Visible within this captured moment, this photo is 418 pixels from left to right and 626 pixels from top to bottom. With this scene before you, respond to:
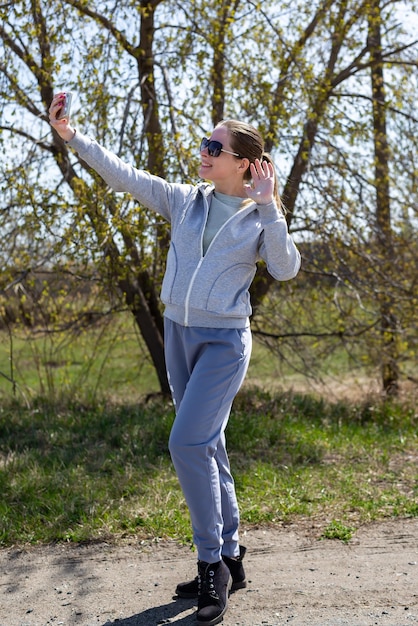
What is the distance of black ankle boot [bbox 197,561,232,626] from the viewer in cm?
319

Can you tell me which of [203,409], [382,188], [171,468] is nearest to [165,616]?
[203,409]

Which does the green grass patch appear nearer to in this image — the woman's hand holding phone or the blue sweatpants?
the blue sweatpants

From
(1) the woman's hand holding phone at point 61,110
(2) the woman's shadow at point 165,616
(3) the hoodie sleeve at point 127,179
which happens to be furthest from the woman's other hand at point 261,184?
(2) the woman's shadow at point 165,616

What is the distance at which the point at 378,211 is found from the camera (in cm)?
763

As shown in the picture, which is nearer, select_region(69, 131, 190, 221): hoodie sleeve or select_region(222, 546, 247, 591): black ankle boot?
select_region(69, 131, 190, 221): hoodie sleeve

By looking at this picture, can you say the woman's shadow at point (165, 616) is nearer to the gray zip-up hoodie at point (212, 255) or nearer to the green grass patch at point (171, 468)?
the green grass patch at point (171, 468)

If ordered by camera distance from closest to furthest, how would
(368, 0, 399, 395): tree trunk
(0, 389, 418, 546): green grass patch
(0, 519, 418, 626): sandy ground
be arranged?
A: (0, 519, 418, 626): sandy ground → (0, 389, 418, 546): green grass patch → (368, 0, 399, 395): tree trunk

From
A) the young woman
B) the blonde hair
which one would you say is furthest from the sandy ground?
the blonde hair

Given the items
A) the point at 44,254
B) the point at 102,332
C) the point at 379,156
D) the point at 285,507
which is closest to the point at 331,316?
the point at 379,156

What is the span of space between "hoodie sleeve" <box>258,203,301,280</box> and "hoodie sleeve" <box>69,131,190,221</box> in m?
0.51

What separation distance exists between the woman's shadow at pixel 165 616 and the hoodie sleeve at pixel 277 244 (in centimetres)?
141

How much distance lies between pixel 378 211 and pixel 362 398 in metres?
1.78

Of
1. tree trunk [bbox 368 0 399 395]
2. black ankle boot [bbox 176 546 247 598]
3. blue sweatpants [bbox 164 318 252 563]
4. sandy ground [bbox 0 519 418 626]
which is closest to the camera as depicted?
blue sweatpants [bbox 164 318 252 563]

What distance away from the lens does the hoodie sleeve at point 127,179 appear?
11.0 feet
